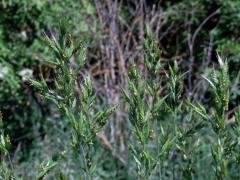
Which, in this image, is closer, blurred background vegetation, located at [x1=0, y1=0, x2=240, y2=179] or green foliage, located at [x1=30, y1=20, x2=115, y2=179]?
green foliage, located at [x1=30, y1=20, x2=115, y2=179]

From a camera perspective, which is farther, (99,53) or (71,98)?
(99,53)

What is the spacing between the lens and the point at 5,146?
1547 millimetres

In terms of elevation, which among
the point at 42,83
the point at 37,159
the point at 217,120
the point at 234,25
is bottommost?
the point at 37,159

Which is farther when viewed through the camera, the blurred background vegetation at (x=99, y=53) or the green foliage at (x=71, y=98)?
the blurred background vegetation at (x=99, y=53)

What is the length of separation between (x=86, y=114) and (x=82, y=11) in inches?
167

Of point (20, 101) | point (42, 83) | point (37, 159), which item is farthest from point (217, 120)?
point (20, 101)

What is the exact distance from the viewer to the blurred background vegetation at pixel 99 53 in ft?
16.8

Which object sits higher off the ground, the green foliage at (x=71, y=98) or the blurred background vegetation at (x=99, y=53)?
the green foliage at (x=71, y=98)

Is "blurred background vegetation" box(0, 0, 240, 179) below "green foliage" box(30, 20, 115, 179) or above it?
below

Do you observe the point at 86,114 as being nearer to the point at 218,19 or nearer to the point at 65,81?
the point at 65,81

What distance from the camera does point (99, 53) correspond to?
18.9ft

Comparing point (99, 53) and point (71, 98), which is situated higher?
point (71, 98)

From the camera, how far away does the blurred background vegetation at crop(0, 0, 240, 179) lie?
5.12 m

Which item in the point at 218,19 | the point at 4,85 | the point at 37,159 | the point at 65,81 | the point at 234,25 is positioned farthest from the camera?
the point at 218,19
